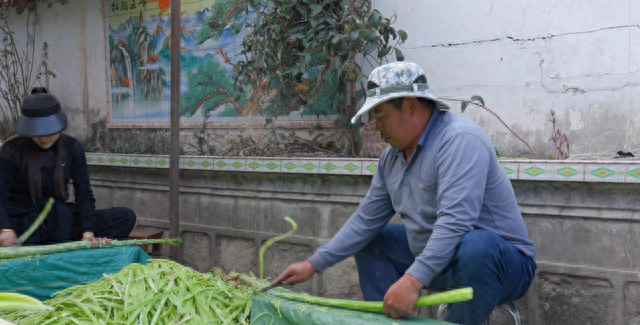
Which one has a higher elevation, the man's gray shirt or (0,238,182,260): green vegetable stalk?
the man's gray shirt

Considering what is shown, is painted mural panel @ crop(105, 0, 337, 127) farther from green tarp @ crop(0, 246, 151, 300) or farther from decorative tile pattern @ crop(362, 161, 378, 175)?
green tarp @ crop(0, 246, 151, 300)

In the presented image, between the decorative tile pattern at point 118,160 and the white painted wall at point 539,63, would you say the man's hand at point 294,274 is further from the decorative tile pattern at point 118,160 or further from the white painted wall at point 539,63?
the decorative tile pattern at point 118,160

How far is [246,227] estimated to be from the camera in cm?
460

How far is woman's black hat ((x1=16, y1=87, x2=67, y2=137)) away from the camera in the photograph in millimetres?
3820

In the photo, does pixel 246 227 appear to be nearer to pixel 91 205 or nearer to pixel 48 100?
pixel 91 205

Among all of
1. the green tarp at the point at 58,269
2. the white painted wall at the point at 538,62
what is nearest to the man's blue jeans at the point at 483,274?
the white painted wall at the point at 538,62

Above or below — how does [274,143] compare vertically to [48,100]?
below

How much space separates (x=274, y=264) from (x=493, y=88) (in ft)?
6.97

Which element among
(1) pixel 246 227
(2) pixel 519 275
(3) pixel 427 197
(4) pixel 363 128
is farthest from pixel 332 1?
(2) pixel 519 275

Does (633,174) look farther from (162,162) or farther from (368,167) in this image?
(162,162)

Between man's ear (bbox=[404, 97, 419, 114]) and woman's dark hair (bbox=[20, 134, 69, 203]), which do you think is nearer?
man's ear (bbox=[404, 97, 419, 114])

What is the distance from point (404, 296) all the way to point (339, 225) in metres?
1.92

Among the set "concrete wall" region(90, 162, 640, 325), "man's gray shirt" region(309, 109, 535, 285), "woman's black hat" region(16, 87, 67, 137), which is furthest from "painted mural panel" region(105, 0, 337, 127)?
"man's gray shirt" region(309, 109, 535, 285)

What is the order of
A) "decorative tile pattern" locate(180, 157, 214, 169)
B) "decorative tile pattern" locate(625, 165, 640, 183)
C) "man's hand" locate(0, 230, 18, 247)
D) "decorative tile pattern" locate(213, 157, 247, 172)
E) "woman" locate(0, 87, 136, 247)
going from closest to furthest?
"decorative tile pattern" locate(625, 165, 640, 183)
"man's hand" locate(0, 230, 18, 247)
"woman" locate(0, 87, 136, 247)
"decorative tile pattern" locate(213, 157, 247, 172)
"decorative tile pattern" locate(180, 157, 214, 169)
